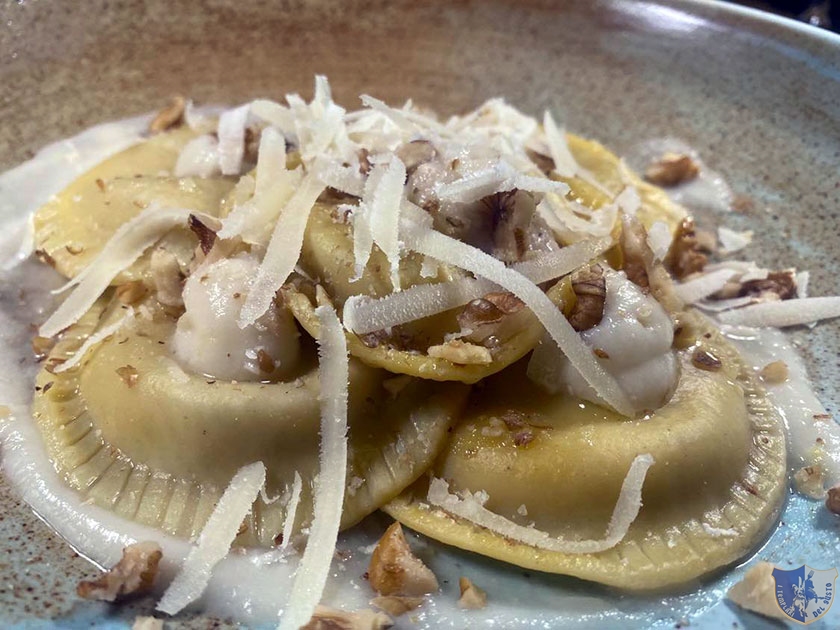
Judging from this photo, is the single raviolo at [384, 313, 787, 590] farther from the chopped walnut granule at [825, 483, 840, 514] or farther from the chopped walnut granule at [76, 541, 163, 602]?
the chopped walnut granule at [76, 541, 163, 602]

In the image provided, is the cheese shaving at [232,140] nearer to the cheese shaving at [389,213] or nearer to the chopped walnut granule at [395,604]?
the cheese shaving at [389,213]

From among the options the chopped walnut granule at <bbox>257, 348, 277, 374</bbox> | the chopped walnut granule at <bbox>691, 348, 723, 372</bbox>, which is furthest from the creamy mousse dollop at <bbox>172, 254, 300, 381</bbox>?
the chopped walnut granule at <bbox>691, 348, 723, 372</bbox>

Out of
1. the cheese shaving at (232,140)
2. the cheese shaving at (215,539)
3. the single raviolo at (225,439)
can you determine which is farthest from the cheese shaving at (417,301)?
the cheese shaving at (232,140)

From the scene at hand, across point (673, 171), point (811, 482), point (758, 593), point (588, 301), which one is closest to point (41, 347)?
point (588, 301)

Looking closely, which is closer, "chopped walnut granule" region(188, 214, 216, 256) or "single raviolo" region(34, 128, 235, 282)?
"chopped walnut granule" region(188, 214, 216, 256)

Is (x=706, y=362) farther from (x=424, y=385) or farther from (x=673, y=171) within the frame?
(x=673, y=171)

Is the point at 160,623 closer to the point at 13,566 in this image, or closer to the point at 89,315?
the point at 13,566
